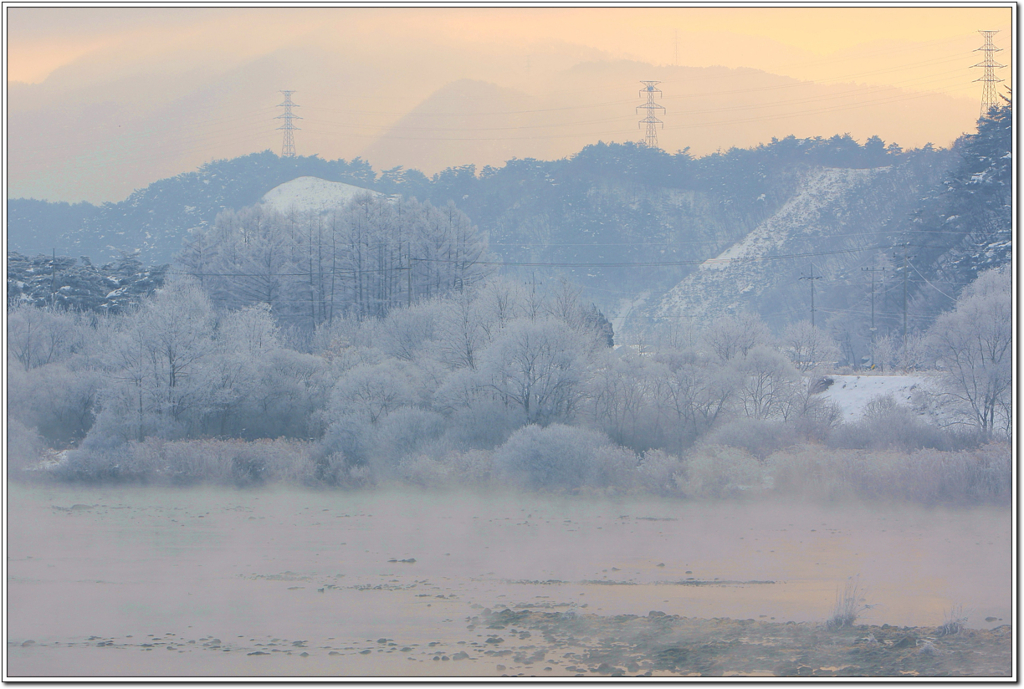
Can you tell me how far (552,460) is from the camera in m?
25.3

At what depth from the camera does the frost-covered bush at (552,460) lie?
82.4ft

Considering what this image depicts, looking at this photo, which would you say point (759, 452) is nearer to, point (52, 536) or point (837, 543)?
point (837, 543)

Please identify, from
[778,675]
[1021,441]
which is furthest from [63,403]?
[1021,441]

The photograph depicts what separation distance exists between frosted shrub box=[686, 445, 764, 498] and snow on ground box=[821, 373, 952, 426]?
22.7 feet

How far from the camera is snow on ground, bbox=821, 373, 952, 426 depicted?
29.7 metres

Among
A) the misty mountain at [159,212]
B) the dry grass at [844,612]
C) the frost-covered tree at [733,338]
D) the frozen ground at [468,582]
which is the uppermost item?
the misty mountain at [159,212]

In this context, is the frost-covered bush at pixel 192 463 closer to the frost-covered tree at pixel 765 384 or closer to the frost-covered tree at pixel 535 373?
the frost-covered tree at pixel 535 373

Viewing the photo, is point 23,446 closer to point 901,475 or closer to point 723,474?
point 723,474

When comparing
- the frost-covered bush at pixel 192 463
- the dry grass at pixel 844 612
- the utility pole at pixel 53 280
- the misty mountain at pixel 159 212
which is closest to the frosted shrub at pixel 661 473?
the frost-covered bush at pixel 192 463

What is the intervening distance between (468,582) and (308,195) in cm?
7919

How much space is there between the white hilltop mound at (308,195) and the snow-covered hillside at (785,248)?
3567 centimetres

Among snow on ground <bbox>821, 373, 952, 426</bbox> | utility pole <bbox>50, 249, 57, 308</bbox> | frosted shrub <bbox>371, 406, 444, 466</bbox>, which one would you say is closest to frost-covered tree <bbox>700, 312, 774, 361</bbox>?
snow on ground <bbox>821, 373, 952, 426</bbox>

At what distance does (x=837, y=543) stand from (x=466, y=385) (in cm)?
1285

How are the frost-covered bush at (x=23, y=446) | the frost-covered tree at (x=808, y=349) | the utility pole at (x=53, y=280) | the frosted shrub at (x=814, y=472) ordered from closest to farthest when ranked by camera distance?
the frosted shrub at (x=814, y=472) < the frost-covered bush at (x=23, y=446) < the frost-covered tree at (x=808, y=349) < the utility pole at (x=53, y=280)
